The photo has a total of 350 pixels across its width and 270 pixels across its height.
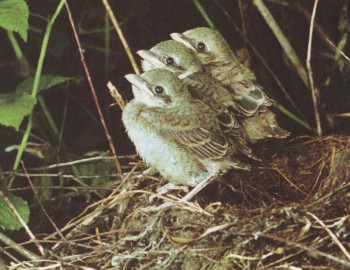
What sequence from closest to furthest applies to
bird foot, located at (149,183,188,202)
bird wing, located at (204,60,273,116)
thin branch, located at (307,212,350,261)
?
thin branch, located at (307,212,350,261), bird foot, located at (149,183,188,202), bird wing, located at (204,60,273,116)

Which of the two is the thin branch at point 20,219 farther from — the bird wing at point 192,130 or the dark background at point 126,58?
the dark background at point 126,58

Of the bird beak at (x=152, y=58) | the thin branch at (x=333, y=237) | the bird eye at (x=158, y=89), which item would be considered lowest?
the thin branch at (x=333, y=237)

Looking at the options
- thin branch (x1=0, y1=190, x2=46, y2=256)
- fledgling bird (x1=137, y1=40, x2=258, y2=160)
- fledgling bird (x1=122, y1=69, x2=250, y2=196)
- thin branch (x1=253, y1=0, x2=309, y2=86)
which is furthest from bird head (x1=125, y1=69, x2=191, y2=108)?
thin branch (x1=253, y1=0, x2=309, y2=86)

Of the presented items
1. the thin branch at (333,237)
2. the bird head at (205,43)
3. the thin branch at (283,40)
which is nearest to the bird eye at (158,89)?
the bird head at (205,43)

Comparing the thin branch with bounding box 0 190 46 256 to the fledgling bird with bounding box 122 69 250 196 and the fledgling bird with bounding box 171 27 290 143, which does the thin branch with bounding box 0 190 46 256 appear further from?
the fledgling bird with bounding box 171 27 290 143

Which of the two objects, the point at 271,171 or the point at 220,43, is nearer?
the point at 271,171

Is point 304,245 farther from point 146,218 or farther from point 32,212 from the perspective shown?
point 32,212

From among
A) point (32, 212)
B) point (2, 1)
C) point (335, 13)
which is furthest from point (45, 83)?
point (335, 13)
